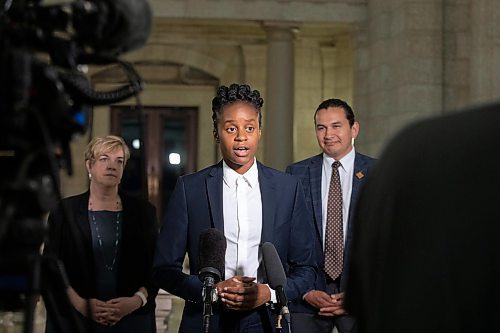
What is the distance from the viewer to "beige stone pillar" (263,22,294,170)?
48.5ft

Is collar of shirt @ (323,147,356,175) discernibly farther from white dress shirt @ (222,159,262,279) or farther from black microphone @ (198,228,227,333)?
black microphone @ (198,228,227,333)

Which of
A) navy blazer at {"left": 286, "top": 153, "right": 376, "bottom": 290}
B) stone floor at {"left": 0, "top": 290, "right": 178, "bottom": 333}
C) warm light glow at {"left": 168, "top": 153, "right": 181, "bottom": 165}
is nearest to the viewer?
navy blazer at {"left": 286, "top": 153, "right": 376, "bottom": 290}

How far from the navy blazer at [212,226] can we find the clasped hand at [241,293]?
136 mm

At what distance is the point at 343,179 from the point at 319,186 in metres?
0.15

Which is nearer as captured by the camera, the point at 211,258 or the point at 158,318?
the point at 211,258

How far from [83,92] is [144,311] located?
2.71 meters

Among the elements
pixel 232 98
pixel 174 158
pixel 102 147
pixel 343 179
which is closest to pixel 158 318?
pixel 343 179

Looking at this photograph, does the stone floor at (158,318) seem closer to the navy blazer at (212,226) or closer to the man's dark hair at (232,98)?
the navy blazer at (212,226)

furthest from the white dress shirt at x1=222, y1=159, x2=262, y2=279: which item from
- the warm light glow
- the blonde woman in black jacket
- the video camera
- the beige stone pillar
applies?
the warm light glow

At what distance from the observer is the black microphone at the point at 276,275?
11.4 ft

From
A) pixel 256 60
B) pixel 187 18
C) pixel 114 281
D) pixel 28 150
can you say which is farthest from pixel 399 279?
pixel 256 60

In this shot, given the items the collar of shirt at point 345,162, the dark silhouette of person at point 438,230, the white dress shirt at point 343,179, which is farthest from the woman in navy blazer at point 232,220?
the dark silhouette of person at point 438,230

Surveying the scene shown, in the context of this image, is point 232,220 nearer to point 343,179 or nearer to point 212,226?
point 212,226

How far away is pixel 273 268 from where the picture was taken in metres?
3.69
